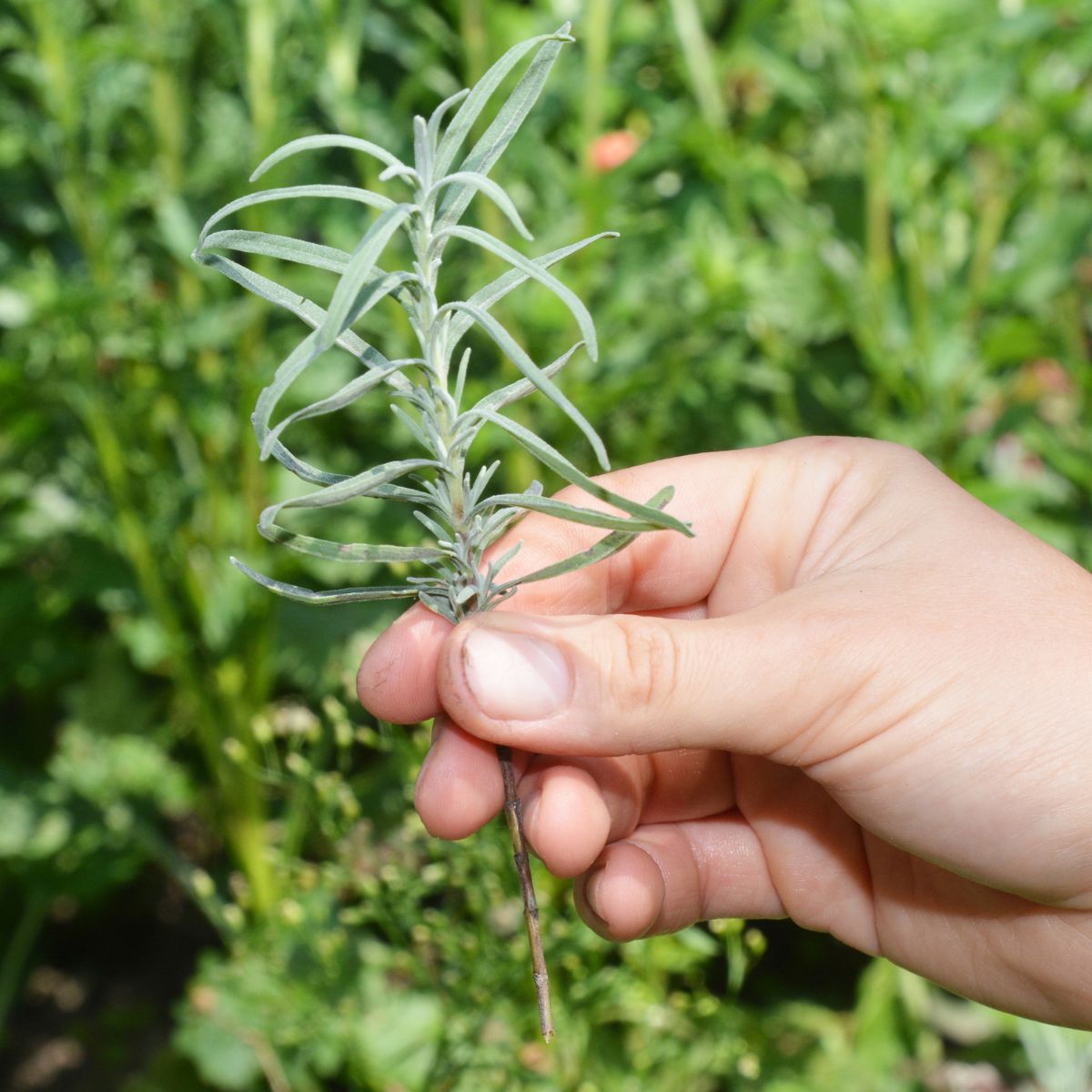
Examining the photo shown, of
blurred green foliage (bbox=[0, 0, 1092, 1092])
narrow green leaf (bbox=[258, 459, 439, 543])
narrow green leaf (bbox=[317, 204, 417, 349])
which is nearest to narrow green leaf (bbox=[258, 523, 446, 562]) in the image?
narrow green leaf (bbox=[258, 459, 439, 543])

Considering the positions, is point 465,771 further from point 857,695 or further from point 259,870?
point 259,870

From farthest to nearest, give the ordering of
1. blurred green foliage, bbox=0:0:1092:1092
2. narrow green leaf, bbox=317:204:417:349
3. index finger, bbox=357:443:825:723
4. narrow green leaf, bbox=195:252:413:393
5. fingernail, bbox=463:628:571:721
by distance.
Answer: blurred green foliage, bbox=0:0:1092:1092 → index finger, bbox=357:443:825:723 → fingernail, bbox=463:628:571:721 → narrow green leaf, bbox=195:252:413:393 → narrow green leaf, bbox=317:204:417:349

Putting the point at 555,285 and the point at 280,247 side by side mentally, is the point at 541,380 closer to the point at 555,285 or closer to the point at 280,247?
the point at 555,285

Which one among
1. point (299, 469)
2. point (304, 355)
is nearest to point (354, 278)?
point (304, 355)

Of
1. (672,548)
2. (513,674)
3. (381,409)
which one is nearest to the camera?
(513,674)

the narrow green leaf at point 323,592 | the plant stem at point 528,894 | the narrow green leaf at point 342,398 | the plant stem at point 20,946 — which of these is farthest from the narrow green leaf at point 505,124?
the plant stem at point 20,946

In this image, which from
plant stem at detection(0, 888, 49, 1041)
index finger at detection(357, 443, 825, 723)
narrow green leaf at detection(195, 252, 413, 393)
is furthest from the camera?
plant stem at detection(0, 888, 49, 1041)

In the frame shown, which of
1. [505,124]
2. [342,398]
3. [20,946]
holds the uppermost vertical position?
[505,124]

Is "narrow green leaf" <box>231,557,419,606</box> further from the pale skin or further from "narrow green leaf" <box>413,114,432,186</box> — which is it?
"narrow green leaf" <box>413,114,432,186</box>
